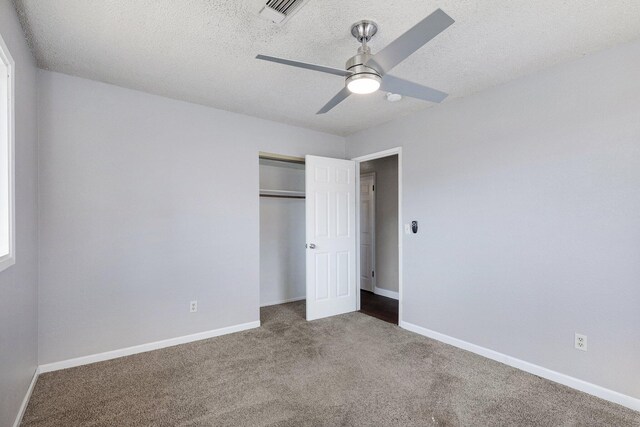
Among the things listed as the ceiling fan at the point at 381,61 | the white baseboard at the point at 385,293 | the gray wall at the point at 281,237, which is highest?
the ceiling fan at the point at 381,61

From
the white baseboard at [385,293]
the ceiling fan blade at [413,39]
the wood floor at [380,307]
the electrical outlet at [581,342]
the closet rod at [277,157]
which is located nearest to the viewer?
the ceiling fan blade at [413,39]

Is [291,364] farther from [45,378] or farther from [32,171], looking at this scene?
[32,171]

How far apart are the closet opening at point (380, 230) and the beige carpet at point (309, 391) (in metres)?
2.04

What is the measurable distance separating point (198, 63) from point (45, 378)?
2728 mm

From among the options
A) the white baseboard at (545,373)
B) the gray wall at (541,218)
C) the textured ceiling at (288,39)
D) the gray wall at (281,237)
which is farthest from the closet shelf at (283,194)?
the white baseboard at (545,373)

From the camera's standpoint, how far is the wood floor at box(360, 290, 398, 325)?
4121mm

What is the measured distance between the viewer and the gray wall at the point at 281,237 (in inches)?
184

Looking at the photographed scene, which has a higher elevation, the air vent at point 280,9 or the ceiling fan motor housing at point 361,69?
the air vent at point 280,9

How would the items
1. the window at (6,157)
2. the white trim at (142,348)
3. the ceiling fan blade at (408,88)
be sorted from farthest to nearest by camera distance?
the white trim at (142,348), the ceiling fan blade at (408,88), the window at (6,157)

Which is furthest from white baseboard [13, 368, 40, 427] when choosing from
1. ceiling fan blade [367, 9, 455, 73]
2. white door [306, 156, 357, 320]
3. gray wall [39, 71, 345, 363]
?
ceiling fan blade [367, 9, 455, 73]

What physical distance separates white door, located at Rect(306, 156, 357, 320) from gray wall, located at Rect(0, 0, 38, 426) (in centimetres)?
253

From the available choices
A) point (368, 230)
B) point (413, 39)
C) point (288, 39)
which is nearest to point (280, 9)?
point (288, 39)

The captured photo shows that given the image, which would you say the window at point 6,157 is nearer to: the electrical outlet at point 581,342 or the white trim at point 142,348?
the white trim at point 142,348

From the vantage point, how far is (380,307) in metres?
4.59
